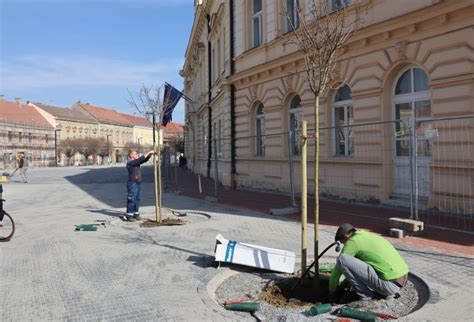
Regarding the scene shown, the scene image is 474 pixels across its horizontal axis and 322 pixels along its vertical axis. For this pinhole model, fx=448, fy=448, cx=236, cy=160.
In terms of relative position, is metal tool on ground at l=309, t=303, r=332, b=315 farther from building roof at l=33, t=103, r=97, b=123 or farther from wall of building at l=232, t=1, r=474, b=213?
building roof at l=33, t=103, r=97, b=123

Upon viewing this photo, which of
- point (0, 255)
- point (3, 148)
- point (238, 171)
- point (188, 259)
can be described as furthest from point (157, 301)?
point (3, 148)

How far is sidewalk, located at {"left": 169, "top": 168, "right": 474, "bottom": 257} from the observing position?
23.9ft

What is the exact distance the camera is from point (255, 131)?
18688 millimetres

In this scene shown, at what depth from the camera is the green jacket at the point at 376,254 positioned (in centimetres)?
460

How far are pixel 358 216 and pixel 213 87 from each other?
1804 cm

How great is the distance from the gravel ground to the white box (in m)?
0.14

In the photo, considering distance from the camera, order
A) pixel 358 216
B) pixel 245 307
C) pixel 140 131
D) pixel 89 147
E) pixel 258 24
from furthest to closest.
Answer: pixel 140 131 < pixel 89 147 < pixel 258 24 < pixel 358 216 < pixel 245 307

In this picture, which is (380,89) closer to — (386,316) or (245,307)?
(386,316)

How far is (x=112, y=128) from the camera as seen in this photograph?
107375 millimetres

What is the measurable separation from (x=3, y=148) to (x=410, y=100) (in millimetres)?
70854

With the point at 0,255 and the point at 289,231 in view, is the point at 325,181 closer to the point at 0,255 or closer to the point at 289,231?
the point at 289,231

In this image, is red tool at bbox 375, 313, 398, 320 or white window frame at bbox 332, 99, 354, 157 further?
white window frame at bbox 332, 99, 354, 157

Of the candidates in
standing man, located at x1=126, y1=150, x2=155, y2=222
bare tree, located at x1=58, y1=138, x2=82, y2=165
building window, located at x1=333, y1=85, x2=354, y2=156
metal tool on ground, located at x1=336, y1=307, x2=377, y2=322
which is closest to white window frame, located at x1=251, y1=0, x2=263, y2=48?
building window, located at x1=333, y1=85, x2=354, y2=156

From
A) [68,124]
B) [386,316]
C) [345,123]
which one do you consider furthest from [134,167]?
[68,124]
